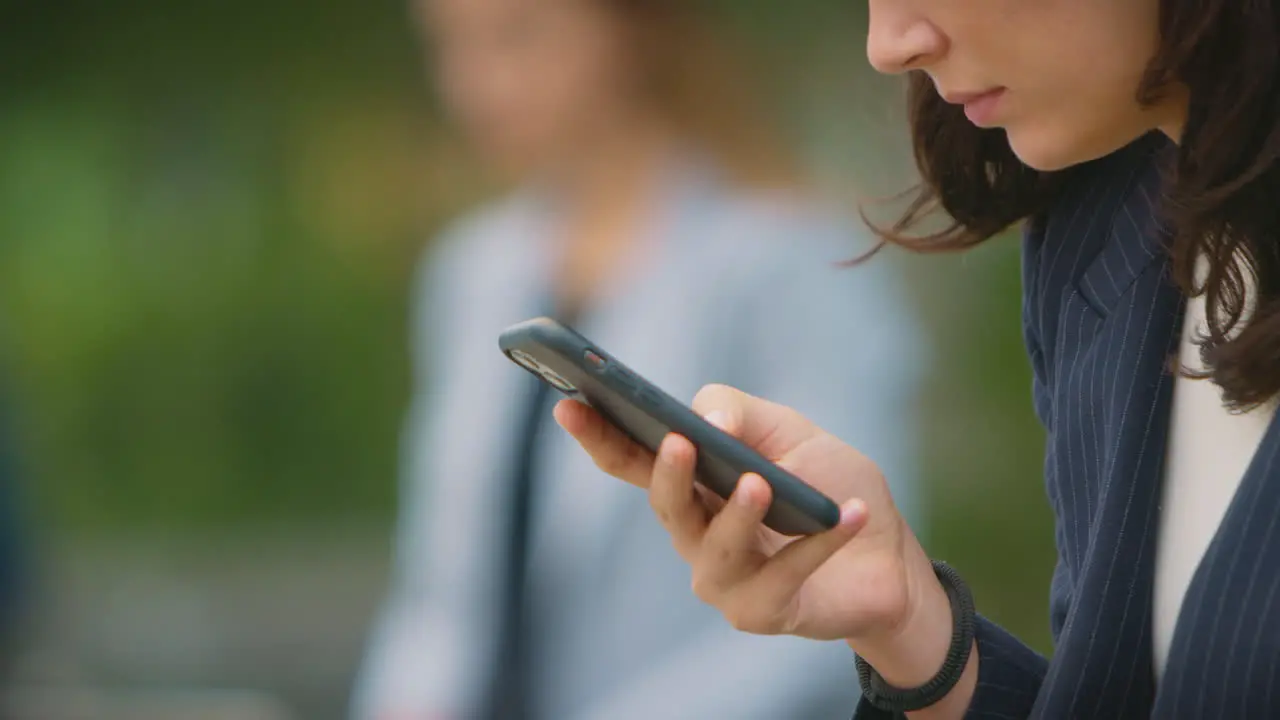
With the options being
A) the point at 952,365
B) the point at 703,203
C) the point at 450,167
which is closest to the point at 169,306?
the point at 450,167

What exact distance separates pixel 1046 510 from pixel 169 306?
8.99 feet

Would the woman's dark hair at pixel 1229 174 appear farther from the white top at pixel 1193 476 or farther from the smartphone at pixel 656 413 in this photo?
the smartphone at pixel 656 413

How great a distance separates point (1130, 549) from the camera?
3.97ft

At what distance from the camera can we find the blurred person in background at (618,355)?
2305mm

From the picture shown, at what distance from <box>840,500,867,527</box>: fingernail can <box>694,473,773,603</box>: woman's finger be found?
0.06 metres

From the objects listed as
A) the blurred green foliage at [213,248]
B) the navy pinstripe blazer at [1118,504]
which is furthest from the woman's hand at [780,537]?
the blurred green foliage at [213,248]

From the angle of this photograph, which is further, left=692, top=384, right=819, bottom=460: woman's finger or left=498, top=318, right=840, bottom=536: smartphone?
left=692, top=384, right=819, bottom=460: woman's finger

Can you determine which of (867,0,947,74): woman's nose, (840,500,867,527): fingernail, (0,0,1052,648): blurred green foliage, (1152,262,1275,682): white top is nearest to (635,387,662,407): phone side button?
(840,500,867,527): fingernail

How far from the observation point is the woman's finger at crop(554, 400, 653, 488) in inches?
46.6

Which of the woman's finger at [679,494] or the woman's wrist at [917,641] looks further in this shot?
the woman's wrist at [917,641]

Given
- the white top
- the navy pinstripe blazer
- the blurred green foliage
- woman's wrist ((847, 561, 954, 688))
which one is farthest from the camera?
the blurred green foliage

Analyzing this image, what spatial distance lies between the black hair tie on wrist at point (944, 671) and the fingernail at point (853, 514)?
0.94 ft

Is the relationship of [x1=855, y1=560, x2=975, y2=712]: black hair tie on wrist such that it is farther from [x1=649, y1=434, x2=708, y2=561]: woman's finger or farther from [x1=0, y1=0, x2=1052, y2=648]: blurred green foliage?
[x1=0, y1=0, x2=1052, y2=648]: blurred green foliage

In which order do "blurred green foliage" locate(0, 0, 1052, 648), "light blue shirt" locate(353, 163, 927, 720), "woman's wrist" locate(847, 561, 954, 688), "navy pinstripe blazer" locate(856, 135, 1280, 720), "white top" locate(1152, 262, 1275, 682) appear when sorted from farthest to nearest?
"blurred green foliage" locate(0, 0, 1052, 648) → "light blue shirt" locate(353, 163, 927, 720) → "woman's wrist" locate(847, 561, 954, 688) → "white top" locate(1152, 262, 1275, 682) → "navy pinstripe blazer" locate(856, 135, 1280, 720)
